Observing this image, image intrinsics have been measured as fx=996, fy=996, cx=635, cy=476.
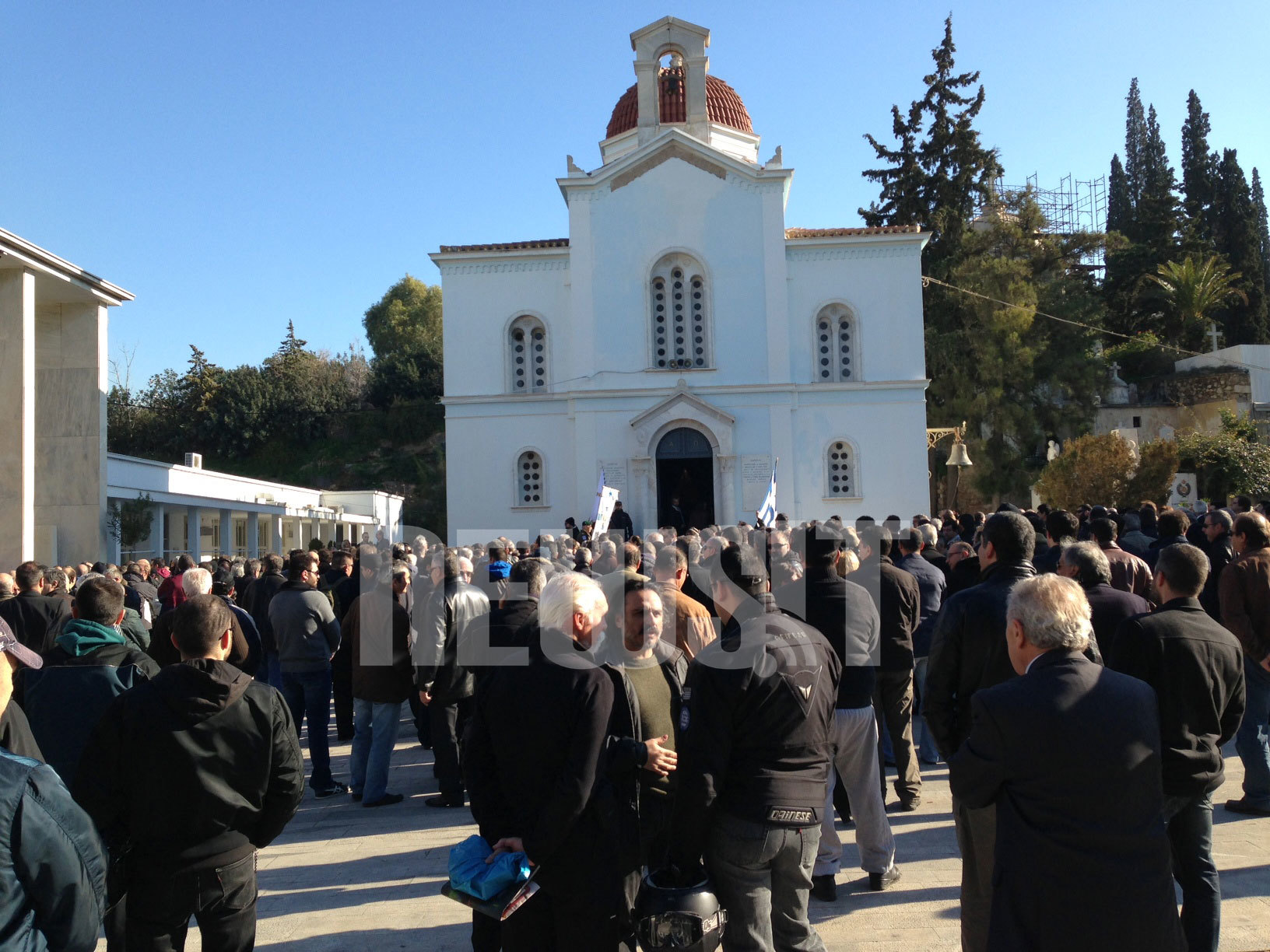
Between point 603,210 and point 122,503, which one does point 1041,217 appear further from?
point 122,503

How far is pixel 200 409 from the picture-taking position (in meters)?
51.8

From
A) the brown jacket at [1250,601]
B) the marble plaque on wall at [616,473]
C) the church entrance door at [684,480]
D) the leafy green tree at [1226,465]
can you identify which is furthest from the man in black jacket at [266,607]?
the leafy green tree at [1226,465]

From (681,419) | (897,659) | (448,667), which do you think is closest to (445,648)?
(448,667)

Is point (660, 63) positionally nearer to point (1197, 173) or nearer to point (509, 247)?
point (509, 247)

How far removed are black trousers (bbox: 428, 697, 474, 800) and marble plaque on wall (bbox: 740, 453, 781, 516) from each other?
64.5 ft

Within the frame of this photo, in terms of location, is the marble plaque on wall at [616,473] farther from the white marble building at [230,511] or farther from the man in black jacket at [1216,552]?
the man in black jacket at [1216,552]

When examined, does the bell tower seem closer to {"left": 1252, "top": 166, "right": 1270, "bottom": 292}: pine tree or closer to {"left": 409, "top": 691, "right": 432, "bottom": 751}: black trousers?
{"left": 409, "top": 691, "right": 432, "bottom": 751}: black trousers

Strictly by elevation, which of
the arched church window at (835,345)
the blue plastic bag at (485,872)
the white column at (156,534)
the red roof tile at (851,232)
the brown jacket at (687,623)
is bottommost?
the blue plastic bag at (485,872)

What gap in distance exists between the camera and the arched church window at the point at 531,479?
91.5ft

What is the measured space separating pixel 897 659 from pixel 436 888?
330 centimetres

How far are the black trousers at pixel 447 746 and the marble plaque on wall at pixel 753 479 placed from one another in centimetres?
1967

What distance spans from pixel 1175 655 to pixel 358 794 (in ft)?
19.9

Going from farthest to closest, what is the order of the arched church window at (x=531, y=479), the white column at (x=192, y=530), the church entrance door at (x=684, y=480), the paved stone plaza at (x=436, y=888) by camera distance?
the white column at (x=192, y=530) → the arched church window at (x=531, y=479) → the church entrance door at (x=684, y=480) → the paved stone plaza at (x=436, y=888)

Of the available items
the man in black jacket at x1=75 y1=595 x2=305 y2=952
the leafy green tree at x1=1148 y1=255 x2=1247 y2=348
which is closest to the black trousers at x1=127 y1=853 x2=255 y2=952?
the man in black jacket at x1=75 y1=595 x2=305 y2=952
